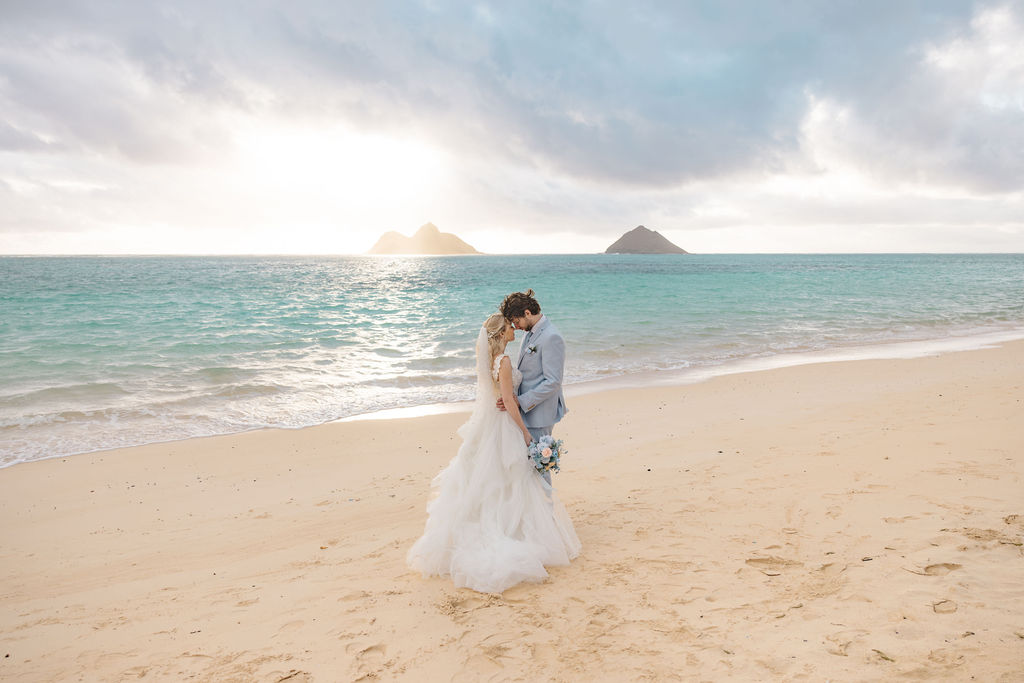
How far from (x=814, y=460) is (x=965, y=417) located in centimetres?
339

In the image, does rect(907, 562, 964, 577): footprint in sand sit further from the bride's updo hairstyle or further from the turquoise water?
the turquoise water

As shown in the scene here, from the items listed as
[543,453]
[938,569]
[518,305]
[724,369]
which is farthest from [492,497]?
[724,369]

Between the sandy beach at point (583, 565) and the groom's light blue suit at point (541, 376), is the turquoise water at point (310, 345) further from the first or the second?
the groom's light blue suit at point (541, 376)

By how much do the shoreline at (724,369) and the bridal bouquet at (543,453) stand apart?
254 inches

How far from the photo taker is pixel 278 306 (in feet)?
104

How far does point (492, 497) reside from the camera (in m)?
4.77

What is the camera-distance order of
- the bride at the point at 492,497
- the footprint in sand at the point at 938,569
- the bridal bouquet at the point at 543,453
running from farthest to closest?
the bridal bouquet at the point at 543,453
the bride at the point at 492,497
the footprint in sand at the point at 938,569

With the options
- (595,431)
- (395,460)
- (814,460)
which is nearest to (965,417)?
(814,460)

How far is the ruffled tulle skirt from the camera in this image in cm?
470

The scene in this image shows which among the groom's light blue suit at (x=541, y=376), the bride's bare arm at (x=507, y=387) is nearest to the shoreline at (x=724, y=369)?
the groom's light blue suit at (x=541, y=376)

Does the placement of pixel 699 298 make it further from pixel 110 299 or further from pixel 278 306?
pixel 110 299

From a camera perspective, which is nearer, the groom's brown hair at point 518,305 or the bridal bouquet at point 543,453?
the groom's brown hair at point 518,305

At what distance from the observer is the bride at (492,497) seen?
460 cm

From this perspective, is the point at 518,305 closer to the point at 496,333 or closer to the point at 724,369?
the point at 496,333
